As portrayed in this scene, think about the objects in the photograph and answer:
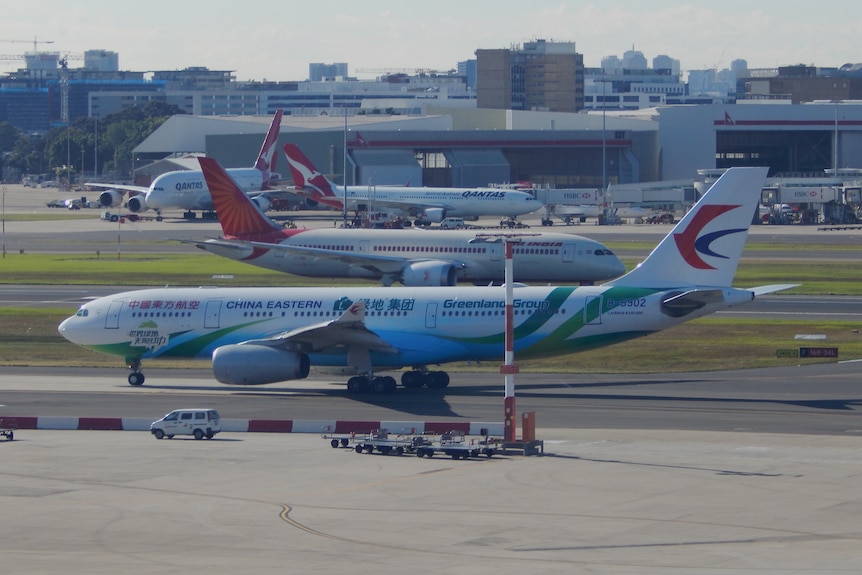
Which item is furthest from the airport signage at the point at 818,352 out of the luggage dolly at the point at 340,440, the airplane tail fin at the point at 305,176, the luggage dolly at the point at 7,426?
the airplane tail fin at the point at 305,176

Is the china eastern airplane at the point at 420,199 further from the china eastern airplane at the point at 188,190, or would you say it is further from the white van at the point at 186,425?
the white van at the point at 186,425

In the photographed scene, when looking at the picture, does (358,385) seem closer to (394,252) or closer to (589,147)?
(394,252)

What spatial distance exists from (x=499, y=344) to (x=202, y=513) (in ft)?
62.5

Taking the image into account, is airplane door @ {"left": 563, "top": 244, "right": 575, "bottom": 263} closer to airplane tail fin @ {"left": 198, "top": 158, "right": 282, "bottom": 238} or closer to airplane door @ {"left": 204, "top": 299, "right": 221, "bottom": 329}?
airplane tail fin @ {"left": 198, "top": 158, "right": 282, "bottom": 238}

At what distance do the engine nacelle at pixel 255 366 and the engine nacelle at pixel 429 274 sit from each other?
25187mm

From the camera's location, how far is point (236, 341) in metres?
46.6

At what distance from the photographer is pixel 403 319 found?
45.5m

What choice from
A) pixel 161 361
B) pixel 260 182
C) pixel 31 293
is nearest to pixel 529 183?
pixel 260 182

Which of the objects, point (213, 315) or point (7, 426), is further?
point (213, 315)

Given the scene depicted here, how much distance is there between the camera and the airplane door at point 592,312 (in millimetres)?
44156

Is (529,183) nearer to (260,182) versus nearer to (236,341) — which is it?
(260,182)

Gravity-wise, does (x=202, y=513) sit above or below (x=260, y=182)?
below

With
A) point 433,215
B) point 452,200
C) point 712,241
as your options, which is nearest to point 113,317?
point 712,241

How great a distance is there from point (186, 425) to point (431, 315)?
10973 millimetres
